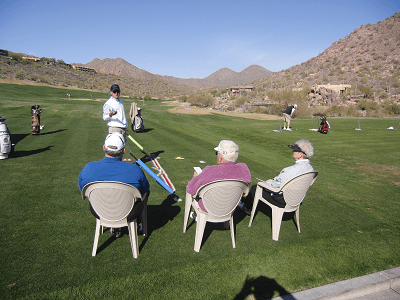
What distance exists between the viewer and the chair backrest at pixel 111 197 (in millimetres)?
2766

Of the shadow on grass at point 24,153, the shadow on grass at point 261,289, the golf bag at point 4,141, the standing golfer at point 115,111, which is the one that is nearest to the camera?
the shadow on grass at point 261,289

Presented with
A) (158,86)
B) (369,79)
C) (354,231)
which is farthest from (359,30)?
(354,231)

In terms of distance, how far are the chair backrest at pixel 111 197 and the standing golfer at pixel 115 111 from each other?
3524 millimetres

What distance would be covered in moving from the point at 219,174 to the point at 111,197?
1.37m

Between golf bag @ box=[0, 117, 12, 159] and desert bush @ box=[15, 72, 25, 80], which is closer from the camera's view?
golf bag @ box=[0, 117, 12, 159]

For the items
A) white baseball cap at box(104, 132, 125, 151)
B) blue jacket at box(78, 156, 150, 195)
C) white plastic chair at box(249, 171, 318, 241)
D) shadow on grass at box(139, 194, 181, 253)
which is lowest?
shadow on grass at box(139, 194, 181, 253)

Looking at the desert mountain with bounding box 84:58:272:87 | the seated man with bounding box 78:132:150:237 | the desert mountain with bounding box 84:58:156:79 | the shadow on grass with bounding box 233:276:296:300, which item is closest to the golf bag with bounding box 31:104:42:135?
the seated man with bounding box 78:132:150:237

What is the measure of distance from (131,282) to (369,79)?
65.0m

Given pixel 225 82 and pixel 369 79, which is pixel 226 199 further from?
pixel 225 82

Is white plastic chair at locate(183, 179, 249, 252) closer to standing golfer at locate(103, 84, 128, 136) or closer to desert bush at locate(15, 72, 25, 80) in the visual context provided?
standing golfer at locate(103, 84, 128, 136)

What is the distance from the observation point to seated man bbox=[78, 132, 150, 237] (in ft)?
9.66

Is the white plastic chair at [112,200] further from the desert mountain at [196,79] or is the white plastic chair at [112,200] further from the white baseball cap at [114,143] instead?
the desert mountain at [196,79]

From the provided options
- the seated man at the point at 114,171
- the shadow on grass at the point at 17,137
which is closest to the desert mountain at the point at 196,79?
the shadow on grass at the point at 17,137

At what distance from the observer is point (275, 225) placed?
384 cm
